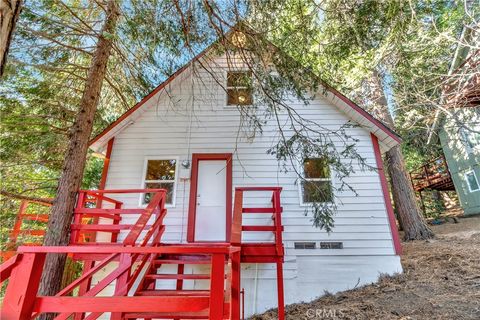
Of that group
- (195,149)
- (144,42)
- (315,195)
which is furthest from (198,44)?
(315,195)

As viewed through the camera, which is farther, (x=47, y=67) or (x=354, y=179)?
(x=354, y=179)

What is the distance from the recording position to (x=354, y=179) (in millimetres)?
5293

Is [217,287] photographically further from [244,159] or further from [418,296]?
[244,159]

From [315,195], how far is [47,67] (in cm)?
506

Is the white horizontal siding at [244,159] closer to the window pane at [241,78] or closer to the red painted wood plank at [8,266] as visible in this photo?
the window pane at [241,78]

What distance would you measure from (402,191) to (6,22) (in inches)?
369

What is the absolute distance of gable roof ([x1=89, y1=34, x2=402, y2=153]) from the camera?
534 centimetres

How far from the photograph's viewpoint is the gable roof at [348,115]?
5.34 meters

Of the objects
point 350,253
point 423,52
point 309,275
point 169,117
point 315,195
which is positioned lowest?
point 309,275

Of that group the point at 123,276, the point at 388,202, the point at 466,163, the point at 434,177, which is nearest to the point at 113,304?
the point at 123,276

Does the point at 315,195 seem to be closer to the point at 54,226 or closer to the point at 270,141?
the point at 270,141

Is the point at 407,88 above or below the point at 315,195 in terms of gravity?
above

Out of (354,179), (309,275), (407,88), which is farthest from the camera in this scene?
(407,88)

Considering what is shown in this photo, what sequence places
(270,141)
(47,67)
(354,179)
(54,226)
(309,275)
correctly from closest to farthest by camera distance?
(54,226) < (47,67) < (309,275) < (354,179) < (270,141)
